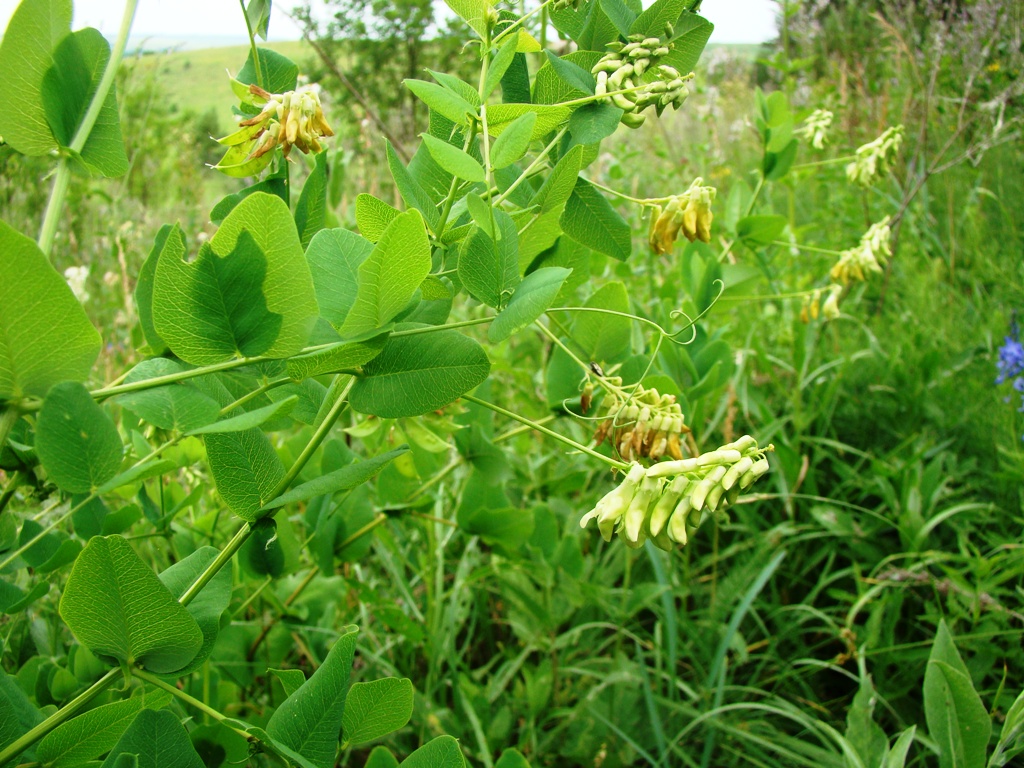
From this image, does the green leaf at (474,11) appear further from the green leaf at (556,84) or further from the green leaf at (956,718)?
the green leaf at (956,718)

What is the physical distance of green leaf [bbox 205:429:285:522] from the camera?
44 centimetres

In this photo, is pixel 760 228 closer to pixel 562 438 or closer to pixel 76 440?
pixel 562 438

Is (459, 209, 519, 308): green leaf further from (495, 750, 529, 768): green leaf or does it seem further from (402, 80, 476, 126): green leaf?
(495, 750, 529, 768): green leaf

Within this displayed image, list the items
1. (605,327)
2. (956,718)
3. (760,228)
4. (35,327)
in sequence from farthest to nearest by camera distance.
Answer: (760,228), (605,327), (956,718), (35,327)

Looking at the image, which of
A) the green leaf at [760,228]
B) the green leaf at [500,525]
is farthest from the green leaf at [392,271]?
the green leaf at [760,228]

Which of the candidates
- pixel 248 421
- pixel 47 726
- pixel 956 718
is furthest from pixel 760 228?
pixel 47 726

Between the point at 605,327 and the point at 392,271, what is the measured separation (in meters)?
0.39

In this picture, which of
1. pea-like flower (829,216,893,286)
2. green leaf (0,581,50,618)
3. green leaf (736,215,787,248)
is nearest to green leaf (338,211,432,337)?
green leaf (0,581,50,618)

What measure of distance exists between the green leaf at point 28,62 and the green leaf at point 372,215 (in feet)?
0.59

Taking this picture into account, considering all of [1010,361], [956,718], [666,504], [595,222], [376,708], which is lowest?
[1010,361]

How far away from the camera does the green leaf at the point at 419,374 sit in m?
0.45

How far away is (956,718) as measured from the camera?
65cm

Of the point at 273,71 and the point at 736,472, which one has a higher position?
the point at 273,71

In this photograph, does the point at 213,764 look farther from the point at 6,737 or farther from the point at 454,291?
the point at 454,291
